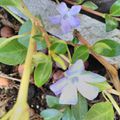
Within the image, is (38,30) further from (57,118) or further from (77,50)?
(57,118)

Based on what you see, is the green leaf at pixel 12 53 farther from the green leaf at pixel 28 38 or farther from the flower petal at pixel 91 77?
the flower petal at pixel 91 77

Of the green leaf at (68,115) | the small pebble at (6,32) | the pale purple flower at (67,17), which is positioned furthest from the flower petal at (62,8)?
the small pebble at (6,32)

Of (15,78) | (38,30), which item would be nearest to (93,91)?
(38,30)

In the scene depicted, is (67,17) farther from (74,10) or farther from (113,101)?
(113,101)

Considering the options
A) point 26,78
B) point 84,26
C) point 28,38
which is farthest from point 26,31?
point 26,78

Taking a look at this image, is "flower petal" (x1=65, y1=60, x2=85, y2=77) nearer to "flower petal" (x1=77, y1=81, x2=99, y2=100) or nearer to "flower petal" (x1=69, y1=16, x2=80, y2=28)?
"flower petal" (x1=77, y1=81, x2=99, y2=100)

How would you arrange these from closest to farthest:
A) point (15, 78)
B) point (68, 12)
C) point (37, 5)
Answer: point (68, 12) < point (37, 5) < point (15, 78)

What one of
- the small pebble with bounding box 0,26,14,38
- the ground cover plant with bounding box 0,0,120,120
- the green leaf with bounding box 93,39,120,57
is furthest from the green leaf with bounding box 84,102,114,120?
the small pebble with bounding box 0,26,14,38
